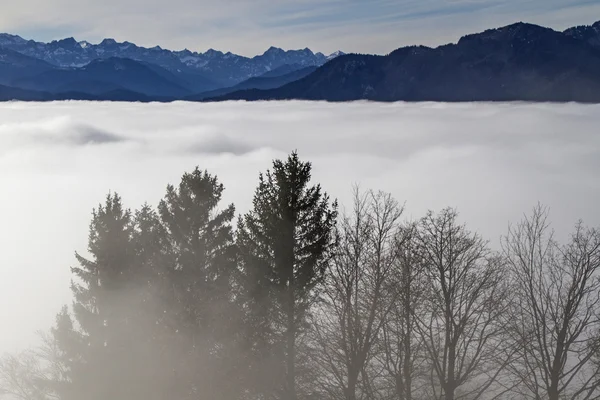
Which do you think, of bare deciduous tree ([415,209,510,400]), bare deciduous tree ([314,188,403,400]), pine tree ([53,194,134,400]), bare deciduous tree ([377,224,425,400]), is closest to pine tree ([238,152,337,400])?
bare deciduous tree ([314,188,403,400])

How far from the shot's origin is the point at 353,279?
61.4 ft

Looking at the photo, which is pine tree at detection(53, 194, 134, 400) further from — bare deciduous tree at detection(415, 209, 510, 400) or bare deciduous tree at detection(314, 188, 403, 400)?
bare deciduous tree at detection(415, 209, 510, 400)

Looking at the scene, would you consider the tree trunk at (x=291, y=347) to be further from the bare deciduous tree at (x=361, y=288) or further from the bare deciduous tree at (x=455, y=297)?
the bare deciduous tree at (x=455, y=297)

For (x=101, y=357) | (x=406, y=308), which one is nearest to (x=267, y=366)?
(x=406, y=308)

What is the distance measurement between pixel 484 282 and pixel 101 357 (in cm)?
1753

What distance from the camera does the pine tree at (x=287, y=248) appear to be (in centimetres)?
1997

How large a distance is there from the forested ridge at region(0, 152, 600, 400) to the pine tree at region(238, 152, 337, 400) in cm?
5

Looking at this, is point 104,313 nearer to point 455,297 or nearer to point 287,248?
point 287,248

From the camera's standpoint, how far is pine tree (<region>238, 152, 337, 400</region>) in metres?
20.0

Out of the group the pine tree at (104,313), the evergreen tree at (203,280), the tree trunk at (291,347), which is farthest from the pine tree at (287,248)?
the pine tree at (104,313)

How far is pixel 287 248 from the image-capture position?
65.5ft

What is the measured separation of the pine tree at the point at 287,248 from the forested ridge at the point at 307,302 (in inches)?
2.1

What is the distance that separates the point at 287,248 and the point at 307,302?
2.34 meters

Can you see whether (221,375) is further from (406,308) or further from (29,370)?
(29,370)
